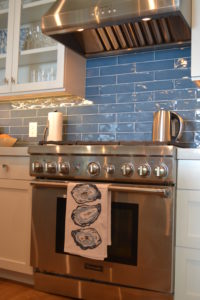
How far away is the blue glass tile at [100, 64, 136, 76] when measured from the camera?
242cm

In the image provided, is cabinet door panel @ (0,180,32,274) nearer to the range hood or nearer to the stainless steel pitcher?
the stainless steel pitcher

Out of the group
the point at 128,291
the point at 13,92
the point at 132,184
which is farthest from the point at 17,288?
the point at 13,92

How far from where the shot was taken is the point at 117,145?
1773 mm

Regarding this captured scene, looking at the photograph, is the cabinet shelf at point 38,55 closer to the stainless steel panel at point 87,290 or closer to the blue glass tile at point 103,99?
the blue glass tile at point 103,99

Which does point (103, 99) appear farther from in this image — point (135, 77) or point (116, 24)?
point (116, 24)

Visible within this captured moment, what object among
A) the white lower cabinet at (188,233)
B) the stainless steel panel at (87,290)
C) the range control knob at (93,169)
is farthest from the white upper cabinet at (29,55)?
the stainless steel panel at (87,290)

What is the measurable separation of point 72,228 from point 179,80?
46.6 inches

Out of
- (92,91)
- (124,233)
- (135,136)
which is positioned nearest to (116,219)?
(124,233)

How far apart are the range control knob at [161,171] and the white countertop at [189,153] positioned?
91 millimetres

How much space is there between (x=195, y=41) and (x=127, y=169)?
0.82 metres

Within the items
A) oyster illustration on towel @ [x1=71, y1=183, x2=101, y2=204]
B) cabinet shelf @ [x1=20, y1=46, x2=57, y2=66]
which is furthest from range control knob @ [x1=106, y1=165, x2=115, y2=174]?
cabinet shelf @ [x1=20, y1=46, x2=57, y2=66]

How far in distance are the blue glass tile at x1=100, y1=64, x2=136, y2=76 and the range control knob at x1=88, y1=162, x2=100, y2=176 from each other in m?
0.91

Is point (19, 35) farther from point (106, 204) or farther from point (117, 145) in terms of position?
point (106, 204)

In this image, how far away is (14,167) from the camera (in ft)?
7.02
